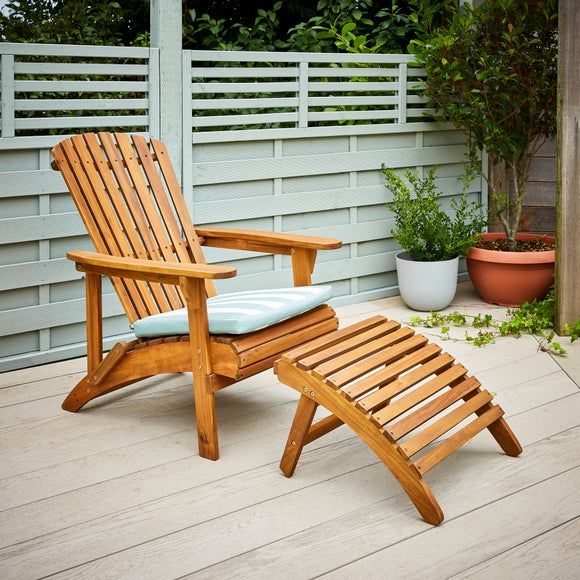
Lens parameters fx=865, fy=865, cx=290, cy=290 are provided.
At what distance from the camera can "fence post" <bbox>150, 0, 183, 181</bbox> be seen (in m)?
3.82

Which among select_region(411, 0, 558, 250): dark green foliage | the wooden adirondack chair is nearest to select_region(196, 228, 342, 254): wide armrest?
the wooden adirondack chair

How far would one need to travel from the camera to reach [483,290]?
4715 millimetres

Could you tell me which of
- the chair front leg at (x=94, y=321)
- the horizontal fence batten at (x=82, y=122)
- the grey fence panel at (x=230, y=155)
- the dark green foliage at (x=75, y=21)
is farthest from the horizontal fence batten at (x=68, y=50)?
the chair front leg at (x=94, y=321)

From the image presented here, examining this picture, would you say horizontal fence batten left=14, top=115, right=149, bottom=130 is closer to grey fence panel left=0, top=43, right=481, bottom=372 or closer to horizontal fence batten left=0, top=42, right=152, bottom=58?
grey fence panel left=0, top=43, right=481, bottom=372

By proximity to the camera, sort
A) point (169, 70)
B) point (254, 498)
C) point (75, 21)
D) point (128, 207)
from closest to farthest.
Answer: point (254, 498) < point (128, 207) < point (169, 70) < point (75, 21)

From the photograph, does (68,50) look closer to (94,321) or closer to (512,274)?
(94,321)

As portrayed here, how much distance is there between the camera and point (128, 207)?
3.33 metres

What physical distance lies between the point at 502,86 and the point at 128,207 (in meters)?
2.26

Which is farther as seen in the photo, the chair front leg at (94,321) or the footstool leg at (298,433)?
the chair front leg at (94,321)

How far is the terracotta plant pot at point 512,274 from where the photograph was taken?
4504 mm

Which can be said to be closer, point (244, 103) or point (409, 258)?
point (244, 103)

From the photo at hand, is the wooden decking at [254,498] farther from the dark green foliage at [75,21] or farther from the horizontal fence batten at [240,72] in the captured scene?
the dark green foliage at [75,21]

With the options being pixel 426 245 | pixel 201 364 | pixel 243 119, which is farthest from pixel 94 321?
pixel 426 245

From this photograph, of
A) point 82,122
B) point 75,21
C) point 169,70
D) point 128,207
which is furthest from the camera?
point 75,21
